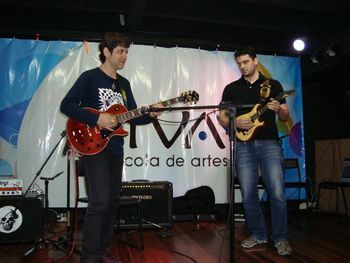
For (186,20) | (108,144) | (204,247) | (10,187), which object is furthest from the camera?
(186,20)

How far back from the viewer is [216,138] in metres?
5.33

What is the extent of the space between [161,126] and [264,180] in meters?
2.23

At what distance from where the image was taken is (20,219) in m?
3.52

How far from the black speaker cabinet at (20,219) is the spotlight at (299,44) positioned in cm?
462

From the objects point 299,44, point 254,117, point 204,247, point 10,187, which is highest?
point 299,44

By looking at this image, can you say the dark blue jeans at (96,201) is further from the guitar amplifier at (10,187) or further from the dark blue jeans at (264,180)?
the guitar amplifier at (10,187)

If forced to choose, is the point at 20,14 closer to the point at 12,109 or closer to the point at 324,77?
the point at 12,109

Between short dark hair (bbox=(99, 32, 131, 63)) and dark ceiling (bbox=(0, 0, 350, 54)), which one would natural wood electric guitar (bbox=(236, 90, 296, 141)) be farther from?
dark ceiling (bbox=(0, 0, 350, 54))

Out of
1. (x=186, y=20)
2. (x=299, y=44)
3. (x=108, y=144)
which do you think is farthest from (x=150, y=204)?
(x=299, y=44)

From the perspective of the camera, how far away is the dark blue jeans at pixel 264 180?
3211mm

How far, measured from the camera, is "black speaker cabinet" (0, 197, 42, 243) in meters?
3.50

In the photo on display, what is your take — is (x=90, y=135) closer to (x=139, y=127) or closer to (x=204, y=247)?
(x=204, y=247)

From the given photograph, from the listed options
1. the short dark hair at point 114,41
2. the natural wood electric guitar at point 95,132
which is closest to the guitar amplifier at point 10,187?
the natural wood electric guitar at point 95,132

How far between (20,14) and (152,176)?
322 centimetres
